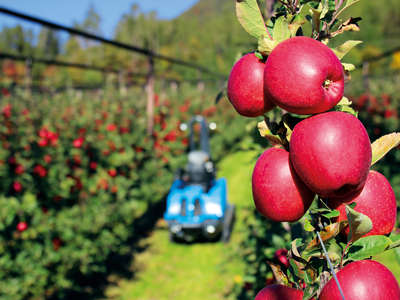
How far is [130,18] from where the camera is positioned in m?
53.2

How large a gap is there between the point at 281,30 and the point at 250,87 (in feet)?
0.41

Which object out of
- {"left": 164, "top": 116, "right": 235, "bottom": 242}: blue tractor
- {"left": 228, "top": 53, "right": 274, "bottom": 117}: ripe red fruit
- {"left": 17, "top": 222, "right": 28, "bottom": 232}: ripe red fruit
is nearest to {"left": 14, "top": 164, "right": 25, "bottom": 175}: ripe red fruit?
{"left": 17, "top": 222, "right": 28, "bottom": 232}: ripe red fruit

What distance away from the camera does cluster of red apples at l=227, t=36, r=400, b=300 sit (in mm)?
621

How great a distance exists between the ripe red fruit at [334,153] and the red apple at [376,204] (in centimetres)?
5

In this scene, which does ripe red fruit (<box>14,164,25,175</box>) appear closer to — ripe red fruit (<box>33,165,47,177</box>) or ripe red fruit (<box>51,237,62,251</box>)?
ripe red fruit (<box>33,165,47,177</box>)

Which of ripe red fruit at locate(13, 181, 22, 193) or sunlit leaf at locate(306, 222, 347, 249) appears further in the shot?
ripe red fruit at locate(13, 181, 22, 193)

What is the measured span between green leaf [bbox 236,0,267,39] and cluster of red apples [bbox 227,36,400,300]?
3.3 inches

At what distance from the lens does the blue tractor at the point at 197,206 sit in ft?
17.1

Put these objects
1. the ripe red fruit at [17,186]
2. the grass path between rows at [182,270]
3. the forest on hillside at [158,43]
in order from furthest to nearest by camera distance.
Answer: the forest on hillside at [158,43] → the grass path between rows at [182,270] → the ripe red fruit at [17,186]

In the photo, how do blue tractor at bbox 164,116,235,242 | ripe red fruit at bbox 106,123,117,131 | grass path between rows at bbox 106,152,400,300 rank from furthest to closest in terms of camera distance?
blue tractor at bbox 164,116,235,242 → ripe red fruit at bbox 106,123,117,131 → grass path between rows at bbox 106,152,400,300

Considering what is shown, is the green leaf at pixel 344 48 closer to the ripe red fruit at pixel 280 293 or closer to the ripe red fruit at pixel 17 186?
the ripe red fruit at pixel 280 293

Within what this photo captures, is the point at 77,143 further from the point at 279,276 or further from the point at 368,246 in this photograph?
the point at 368,246

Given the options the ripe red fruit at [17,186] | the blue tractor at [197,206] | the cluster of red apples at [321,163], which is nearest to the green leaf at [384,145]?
the cluster of red apples at [321,163]

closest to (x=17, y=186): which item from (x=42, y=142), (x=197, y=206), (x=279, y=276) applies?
(x=42, y=142)
